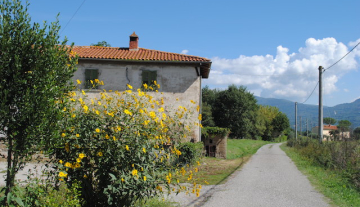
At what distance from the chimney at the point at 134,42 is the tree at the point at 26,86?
16.9 meters

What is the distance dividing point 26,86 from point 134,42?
1755 centimetres

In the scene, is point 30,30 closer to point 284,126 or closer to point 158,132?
point 158,132

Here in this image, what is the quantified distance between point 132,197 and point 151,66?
567 inches

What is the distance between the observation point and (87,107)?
530cm

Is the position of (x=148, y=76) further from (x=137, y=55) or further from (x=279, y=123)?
(x=279, y=123)

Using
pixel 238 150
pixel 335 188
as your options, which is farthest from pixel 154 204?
pixel 238 150

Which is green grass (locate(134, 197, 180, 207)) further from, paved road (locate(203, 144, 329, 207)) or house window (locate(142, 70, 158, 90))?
house window (locate(142, 70, 158, 90))

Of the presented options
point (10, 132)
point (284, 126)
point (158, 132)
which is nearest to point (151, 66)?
point (158, 132)

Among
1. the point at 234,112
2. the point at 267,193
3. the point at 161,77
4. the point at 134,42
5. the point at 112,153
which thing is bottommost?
the point at 267,193

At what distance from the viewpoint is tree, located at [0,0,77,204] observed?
4281 millimetres

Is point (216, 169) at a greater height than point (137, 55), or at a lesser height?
lesser

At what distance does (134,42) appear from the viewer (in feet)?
70.7

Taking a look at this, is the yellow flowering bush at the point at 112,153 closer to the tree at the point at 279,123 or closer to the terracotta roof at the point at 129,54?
the terracotta roof at the point at 129,54

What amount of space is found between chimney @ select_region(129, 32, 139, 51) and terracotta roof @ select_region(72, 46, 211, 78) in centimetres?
27
